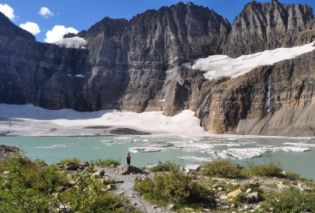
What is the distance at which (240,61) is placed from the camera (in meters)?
131

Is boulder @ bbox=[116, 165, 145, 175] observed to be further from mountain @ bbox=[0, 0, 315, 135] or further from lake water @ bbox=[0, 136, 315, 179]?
mountain @ bbox=[0, 0, 315, 135]

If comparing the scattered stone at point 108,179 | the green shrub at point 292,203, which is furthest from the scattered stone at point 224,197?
the scattered stone at point 108,179

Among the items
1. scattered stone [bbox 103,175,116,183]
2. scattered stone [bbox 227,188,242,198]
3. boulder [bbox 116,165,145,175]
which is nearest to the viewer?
scattered stone [bbox 227,188,242,198]

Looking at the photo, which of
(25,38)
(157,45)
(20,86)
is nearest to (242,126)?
(157,45)

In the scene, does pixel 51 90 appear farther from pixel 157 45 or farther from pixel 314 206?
pixel 314 206

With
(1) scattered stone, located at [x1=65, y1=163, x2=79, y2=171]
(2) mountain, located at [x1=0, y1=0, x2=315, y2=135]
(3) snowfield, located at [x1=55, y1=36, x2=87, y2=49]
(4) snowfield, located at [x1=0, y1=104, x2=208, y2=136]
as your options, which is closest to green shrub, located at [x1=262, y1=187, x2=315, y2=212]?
(1) scattered stone, located at [x1=65, y1=163, x2=79, y2=171]

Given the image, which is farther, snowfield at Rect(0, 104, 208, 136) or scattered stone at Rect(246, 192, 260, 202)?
snowfield at Rect(0, 104, 208, 136)

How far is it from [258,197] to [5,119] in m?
138

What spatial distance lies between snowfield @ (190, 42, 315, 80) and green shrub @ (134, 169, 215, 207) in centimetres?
9854

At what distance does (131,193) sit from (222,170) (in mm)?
5866

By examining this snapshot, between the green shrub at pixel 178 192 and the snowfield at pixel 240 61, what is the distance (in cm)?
9854

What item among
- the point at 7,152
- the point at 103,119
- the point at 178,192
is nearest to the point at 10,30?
the point at 103,119

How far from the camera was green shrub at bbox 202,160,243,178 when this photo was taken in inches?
702

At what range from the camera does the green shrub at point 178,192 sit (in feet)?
41.0
